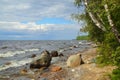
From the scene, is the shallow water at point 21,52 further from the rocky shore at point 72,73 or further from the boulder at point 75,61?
the boulder at point 75,61

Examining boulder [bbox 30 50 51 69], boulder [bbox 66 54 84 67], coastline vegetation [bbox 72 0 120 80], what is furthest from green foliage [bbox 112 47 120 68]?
Result: boulder [bbox 30 50 51 69]

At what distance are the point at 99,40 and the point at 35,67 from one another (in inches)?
283

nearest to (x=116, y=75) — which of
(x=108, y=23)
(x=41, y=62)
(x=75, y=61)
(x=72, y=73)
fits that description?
(x=108, y=23)

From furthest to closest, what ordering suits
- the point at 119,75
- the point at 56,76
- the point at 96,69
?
the point at 56,76, the point at 96,69, the point at 119,75

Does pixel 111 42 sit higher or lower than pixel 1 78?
higher

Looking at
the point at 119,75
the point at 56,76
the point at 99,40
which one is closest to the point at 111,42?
the point at 119,75

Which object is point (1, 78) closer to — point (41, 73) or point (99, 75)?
point (41, 73)

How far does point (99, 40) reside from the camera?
29.6 m

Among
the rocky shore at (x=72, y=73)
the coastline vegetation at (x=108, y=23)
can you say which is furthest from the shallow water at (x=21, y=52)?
the coastline vegetation at (x=108, y=23)

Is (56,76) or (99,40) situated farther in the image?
(99,40)

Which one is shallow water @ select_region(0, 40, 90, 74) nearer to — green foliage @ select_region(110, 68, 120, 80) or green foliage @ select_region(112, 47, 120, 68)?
green foliage @ select_region(112, 47, 120, 68)

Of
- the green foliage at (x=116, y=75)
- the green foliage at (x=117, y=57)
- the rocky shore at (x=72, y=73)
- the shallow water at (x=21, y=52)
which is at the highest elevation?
the green foliage at (x=117, y=57)

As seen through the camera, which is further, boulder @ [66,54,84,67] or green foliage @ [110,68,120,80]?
boulder @ [66,54,84,67]

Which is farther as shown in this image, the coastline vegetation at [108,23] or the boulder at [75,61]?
the boulder at [75,61]
